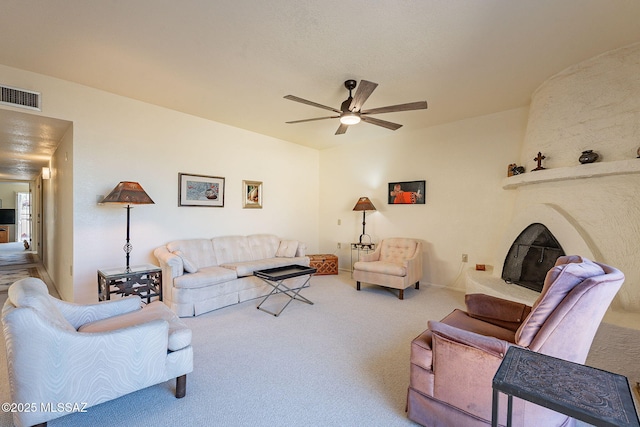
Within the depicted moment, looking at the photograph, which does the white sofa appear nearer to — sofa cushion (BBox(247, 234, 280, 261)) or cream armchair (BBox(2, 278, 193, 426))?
sofa cushion (BBox(247, 234, 280, 261))

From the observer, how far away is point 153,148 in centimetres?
407

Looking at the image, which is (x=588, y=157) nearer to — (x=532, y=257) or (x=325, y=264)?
(x=532, y=257)

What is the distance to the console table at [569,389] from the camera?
0.88m

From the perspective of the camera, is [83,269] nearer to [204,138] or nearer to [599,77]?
[204,138]

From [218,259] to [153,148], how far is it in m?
1.91

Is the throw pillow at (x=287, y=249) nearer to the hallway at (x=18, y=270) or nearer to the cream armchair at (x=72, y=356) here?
the cream armchair at (x=72, y=356)

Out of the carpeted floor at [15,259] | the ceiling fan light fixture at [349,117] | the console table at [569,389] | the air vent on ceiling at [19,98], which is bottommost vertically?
the carpeted floor at [15,259]

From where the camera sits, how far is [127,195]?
3240 mm

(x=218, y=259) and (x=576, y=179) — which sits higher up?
(x=576, y=179)

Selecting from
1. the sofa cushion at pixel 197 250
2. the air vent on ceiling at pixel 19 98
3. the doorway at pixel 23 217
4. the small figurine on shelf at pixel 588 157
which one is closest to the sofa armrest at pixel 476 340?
the small figurine on shelf at pixel 588 157

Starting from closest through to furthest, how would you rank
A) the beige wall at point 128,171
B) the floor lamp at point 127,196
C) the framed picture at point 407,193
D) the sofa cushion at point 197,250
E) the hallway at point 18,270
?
1. the floor lamp at point 127,196
2. the beige wall at point 128,171
3. the sofa cushion at point 197,250
4. the hallway at point 18,270
5. the framed picture at point 407,193

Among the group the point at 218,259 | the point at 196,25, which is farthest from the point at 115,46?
the point at 218,259

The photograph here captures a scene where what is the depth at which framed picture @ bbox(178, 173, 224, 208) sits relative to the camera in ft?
14.4

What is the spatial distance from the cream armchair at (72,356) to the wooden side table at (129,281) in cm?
102
